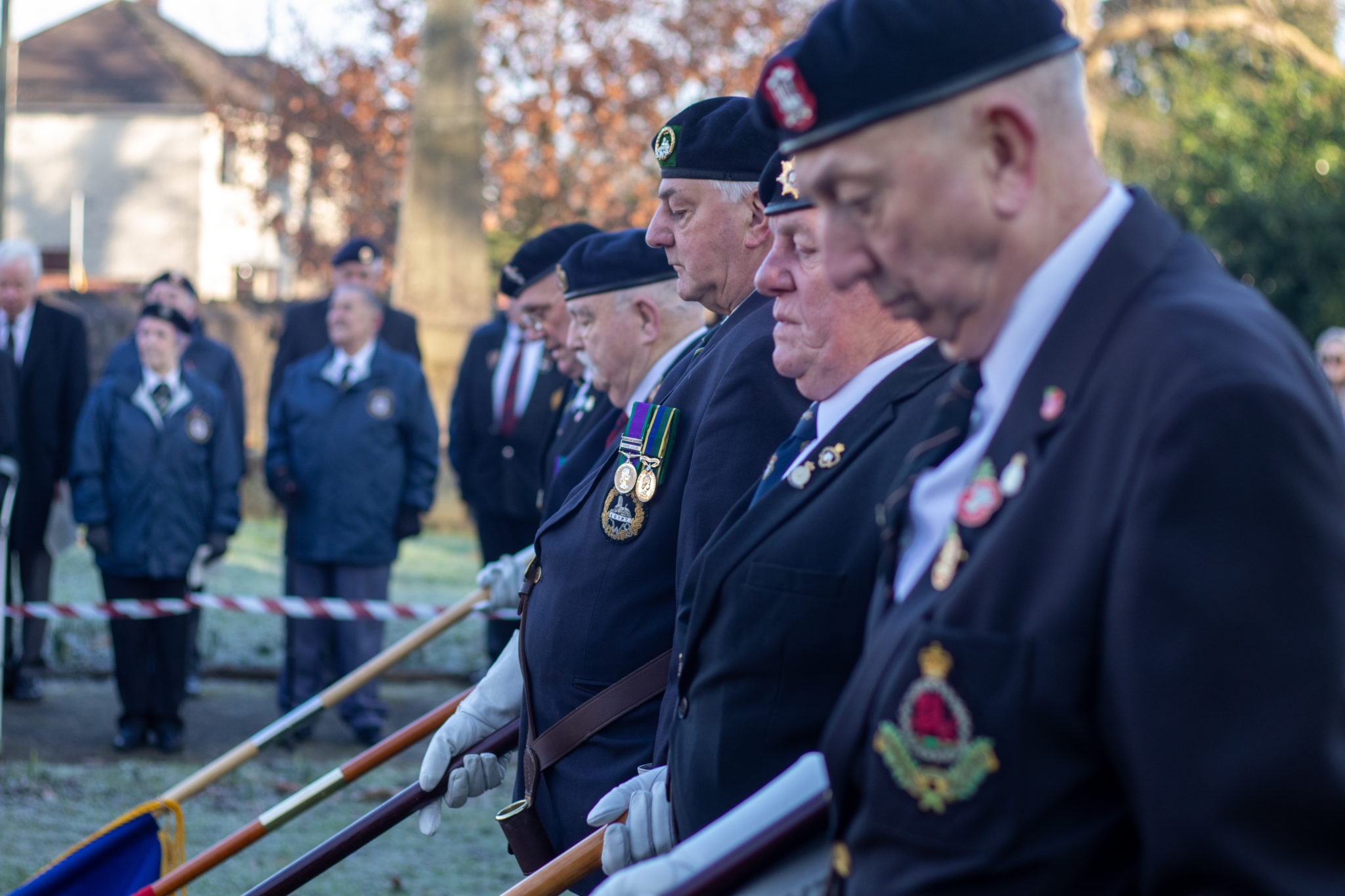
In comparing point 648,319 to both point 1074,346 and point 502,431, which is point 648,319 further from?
point 502,431

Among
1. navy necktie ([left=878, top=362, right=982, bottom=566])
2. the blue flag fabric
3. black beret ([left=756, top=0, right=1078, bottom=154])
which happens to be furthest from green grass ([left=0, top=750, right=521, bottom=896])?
black beret ([left=756, top=0, right=1078, bottom=154])

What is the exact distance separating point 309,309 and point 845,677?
6.91 metres

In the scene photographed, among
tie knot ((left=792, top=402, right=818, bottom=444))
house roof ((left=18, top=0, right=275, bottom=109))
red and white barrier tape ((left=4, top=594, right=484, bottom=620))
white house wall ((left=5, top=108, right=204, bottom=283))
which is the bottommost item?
red and white barrier tape ((left=4, top=594, right=484, bottom=620))

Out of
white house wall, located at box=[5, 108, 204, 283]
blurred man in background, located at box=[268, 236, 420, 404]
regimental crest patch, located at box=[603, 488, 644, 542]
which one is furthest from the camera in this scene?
white house wall, located at box=[5, 108, 204, 283]

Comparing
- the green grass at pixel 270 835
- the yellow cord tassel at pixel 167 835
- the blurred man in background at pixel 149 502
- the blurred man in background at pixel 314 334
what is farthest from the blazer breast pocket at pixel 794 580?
the blurred man in background at pixel 314 334

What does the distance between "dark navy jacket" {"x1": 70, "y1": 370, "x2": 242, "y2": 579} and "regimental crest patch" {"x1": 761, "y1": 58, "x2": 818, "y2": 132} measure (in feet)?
17.8

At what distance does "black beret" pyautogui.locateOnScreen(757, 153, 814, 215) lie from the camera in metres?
2.29

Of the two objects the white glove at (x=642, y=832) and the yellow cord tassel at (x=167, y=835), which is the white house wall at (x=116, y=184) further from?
the white glove at (x=642, y=832)

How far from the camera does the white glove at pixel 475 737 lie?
3129 millimetres

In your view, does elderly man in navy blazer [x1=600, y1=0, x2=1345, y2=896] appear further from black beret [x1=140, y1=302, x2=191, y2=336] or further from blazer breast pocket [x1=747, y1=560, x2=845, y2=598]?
black beret [x1=140, y1=302, x2=191, y2=336]

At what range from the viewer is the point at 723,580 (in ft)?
6.76

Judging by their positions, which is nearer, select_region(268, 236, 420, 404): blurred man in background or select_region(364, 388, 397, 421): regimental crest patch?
select_region(364, 388, 397, 421): regimental crest patch

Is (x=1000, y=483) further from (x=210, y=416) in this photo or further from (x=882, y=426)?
(x=210, y=416)

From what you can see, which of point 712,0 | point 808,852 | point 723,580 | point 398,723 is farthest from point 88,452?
point 712,0
